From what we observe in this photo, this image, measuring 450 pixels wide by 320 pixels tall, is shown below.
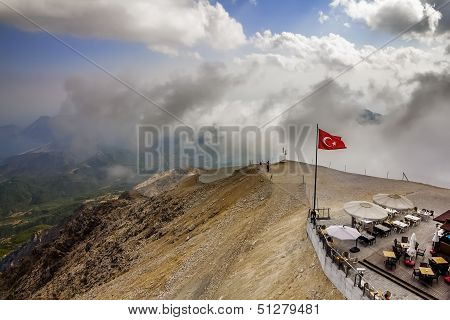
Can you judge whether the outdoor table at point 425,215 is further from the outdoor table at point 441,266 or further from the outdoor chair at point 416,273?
the outdoor chair at point 416,273

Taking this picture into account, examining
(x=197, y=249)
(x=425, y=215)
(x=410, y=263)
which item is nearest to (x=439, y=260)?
(x=410, y=263)

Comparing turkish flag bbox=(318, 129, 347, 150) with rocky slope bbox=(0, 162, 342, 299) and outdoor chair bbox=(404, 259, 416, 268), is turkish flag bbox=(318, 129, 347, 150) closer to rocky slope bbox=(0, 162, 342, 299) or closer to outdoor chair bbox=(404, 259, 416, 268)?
rocky slope bbox=(0, 162, 342, 299)

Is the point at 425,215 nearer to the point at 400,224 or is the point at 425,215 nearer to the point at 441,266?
the point at 400,224

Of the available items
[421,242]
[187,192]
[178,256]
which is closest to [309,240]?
[421,242]

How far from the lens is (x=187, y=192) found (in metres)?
56.6

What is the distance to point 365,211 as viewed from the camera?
24266mm

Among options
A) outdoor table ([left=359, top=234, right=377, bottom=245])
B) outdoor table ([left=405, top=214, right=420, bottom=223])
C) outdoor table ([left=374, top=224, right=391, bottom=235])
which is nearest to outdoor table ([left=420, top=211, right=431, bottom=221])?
outdoor table ([left=405, top=214, right=420, bottom=223])

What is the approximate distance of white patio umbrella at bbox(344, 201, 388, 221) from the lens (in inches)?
936

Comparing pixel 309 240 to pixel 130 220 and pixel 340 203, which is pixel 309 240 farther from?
pixel 130 220

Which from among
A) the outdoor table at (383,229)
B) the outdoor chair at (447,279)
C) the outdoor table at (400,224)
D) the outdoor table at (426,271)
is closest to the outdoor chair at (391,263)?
the outdoor table at (426,271)

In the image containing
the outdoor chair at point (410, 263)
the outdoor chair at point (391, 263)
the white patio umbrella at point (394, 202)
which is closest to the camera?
the outdoor chair at point (391, 263)

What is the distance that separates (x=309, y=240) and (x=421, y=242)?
8.00 meters

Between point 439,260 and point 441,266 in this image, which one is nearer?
point 441,266

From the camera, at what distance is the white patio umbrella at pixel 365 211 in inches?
936
